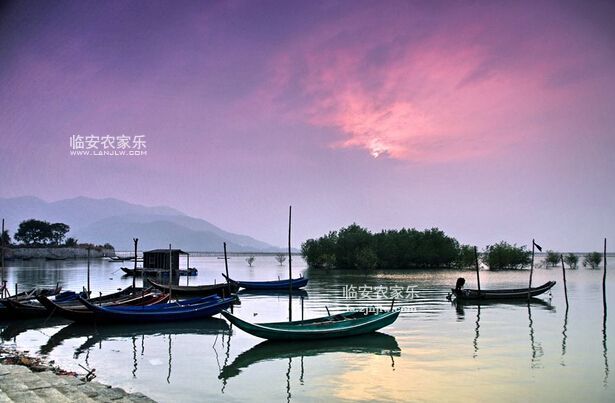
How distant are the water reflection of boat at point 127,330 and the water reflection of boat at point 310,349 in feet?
13.0

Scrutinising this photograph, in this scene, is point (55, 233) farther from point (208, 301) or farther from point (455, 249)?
point (208, 301)

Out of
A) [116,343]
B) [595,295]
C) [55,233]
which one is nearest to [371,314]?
[116,343]

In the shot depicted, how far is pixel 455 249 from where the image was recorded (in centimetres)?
6969

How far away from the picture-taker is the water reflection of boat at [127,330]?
17.4 m

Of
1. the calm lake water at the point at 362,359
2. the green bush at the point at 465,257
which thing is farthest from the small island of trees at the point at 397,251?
the calm lake water at the point at 362,359

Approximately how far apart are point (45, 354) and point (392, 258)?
58434 mm

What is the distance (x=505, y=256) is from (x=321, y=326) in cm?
5618

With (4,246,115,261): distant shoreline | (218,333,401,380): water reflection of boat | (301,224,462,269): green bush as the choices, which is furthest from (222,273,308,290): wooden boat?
(4,246,115,261): distant shoreline

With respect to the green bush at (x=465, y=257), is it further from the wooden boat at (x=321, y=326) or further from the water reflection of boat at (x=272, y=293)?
the wooden boat at (x=321, y=326)

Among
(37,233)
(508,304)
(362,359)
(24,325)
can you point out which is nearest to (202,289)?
(24,325)

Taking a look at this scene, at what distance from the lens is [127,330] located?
19.0 m

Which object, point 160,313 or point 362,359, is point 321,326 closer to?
point 362,359

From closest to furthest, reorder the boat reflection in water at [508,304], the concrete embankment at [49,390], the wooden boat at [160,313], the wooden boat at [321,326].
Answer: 1. the concrete embankment at [49,390]
2. the wooden boat at [321,326]
3. the boat reflection in water at [508,304]
4. the wooden boat at [160,313]

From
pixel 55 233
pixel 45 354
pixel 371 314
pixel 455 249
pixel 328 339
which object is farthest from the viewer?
pixel 55 233
